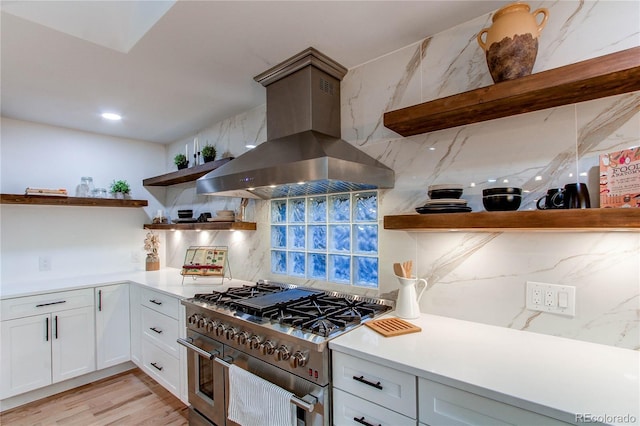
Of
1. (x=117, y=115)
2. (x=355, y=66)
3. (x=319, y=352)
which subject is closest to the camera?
(x=319, y=352)

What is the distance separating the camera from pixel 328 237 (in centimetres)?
207

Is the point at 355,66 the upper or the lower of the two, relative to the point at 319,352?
upper

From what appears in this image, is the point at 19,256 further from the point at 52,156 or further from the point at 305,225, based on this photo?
the point at 305,225

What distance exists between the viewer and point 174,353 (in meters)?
2.24

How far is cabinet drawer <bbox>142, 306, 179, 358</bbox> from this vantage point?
2234 millimetres

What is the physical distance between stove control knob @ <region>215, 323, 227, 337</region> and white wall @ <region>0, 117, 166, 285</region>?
2.26 metres

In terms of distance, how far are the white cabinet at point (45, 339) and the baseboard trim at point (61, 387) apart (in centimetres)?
13

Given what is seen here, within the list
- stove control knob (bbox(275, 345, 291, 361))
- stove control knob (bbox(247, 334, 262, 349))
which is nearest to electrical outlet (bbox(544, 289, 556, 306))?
stove control knob (bbox(275, 345, 291, 361))

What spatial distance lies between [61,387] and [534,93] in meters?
3.76

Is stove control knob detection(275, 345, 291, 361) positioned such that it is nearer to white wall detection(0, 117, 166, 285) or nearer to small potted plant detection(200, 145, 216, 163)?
small potted plant detection(200, 145, 216, 163)

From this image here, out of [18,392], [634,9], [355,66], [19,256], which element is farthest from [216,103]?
[18,392]

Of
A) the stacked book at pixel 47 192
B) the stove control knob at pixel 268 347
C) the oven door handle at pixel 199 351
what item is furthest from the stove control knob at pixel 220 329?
Result: the stacked book at pixel 47 192

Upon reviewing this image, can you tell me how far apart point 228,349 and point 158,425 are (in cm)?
102

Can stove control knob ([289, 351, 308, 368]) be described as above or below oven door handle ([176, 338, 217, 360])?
above
